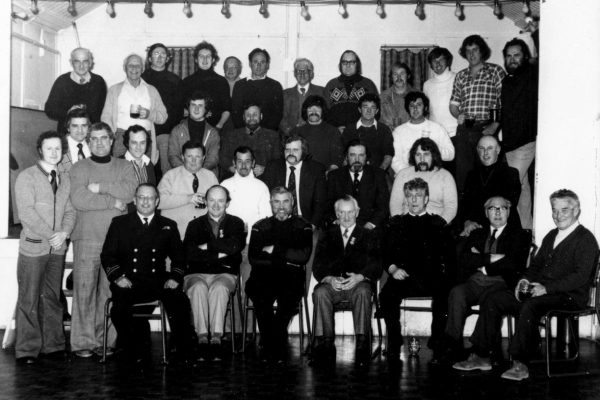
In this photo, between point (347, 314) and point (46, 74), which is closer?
point (347, 314)

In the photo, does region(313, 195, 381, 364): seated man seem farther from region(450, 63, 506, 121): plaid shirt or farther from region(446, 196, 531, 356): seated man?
region(450, 63, 506, 121): plaid shirt

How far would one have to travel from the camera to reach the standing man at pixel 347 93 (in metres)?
7.30

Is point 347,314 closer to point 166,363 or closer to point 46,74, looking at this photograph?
point 166,363

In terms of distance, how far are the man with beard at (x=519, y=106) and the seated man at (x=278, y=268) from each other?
2.10m

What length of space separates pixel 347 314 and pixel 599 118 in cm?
255

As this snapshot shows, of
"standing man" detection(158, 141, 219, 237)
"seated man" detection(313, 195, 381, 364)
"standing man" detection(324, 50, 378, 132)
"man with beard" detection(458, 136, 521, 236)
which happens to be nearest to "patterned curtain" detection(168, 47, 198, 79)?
"standing man" detection(324, 50, 378, 132)

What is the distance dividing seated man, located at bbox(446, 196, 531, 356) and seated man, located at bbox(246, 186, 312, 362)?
1.15m

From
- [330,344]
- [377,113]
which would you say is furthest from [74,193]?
[377,113]

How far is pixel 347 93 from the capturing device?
7348 millimetres

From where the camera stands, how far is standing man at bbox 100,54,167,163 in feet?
22.8

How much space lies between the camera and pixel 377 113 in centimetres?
700

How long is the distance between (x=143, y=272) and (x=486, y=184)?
2771mm

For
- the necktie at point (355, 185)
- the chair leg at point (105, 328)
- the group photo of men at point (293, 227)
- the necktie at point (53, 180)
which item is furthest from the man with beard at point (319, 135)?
the chair leg at point (105, 328)

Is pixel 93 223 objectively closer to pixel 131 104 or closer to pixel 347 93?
pixel 131 104
